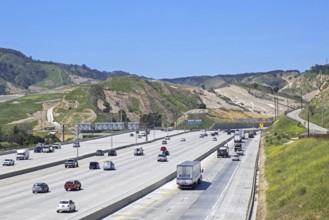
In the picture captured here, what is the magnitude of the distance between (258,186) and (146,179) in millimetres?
15003

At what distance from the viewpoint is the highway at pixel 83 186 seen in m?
48.2

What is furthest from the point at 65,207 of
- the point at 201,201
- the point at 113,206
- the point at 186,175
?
the point at 186,175

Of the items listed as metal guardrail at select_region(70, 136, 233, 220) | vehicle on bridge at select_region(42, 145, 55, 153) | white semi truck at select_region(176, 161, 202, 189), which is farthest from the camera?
vehicle on bridge at select_region(42, 145, 55, 153)

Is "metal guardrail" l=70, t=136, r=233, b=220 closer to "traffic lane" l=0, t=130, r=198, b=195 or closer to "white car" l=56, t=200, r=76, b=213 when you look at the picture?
"white car" l=56, t=200, r=76, b=213

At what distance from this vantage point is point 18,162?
103 m

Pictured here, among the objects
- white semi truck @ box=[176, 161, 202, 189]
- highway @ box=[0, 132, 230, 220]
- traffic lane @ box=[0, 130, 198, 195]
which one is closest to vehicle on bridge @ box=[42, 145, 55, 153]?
traffic lane @ box=[0, 130, 198, 195]

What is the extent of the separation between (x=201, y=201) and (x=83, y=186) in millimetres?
17457

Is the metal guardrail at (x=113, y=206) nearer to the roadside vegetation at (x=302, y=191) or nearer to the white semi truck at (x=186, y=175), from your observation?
the white semi truck at (x=186, y=175)

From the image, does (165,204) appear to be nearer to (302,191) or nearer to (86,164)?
(302,191)

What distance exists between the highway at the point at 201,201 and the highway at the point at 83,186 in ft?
6.70

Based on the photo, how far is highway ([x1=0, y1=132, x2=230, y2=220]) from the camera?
48.2 metres

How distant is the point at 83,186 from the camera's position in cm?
6688

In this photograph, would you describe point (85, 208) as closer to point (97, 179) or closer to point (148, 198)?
point (148, 198)

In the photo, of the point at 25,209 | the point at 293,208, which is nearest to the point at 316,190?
the point at 293,208
